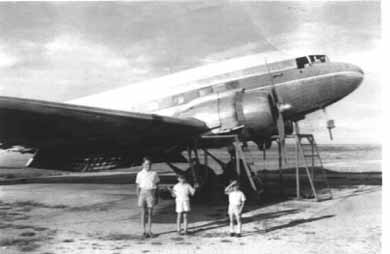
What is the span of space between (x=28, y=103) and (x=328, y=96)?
738 centimetres

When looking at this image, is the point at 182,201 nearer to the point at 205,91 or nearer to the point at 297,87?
the point at 205,91

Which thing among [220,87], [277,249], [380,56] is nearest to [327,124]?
[220,87]

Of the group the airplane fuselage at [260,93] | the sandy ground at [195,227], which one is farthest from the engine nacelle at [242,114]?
the sandy ground at [195,227]

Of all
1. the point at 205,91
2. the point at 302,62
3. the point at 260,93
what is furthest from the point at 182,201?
the point at 302,62

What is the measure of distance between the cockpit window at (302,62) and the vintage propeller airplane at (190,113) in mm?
26

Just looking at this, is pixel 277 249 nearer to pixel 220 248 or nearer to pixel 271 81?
pixel 220 248

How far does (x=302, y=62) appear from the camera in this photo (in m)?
10.6

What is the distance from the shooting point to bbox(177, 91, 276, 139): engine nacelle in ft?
30.1

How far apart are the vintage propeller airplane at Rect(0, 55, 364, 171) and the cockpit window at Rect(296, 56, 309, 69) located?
26 millimetres

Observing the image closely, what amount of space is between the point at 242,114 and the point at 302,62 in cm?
273

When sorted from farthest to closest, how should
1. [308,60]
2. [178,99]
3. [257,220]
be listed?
[178,99] < [308,60] < [257,220]

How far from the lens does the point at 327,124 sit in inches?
415

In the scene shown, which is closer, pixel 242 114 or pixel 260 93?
pixel 242 114

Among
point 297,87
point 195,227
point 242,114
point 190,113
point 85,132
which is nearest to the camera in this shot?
point 195,227
